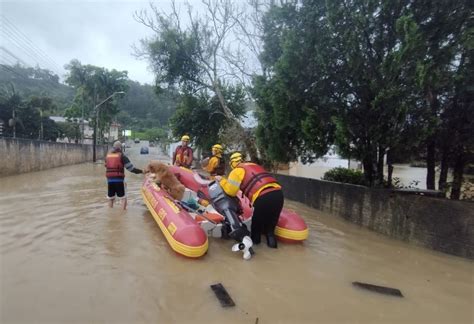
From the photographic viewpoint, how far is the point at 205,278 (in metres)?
4.30

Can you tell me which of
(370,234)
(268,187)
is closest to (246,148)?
(370,234)

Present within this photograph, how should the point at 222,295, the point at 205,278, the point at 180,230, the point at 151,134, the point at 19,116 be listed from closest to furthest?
the point at 222,295 → the point at 205,278 → the point at 180,230 → the point at 19,116 → the point at 151,134

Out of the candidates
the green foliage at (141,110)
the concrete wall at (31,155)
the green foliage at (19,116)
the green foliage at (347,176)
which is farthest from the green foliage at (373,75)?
the green foliage at (141,110)

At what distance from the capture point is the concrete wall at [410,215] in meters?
5.50

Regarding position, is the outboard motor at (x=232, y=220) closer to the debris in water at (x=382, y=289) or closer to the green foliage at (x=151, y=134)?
the debris in water at (x=382, y=289)

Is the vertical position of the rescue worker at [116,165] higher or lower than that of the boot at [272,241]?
higher

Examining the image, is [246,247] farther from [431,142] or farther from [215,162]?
[431,142]

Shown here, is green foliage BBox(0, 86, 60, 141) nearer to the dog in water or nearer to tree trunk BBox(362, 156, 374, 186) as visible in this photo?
the dog in water

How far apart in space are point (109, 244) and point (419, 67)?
17.7ft

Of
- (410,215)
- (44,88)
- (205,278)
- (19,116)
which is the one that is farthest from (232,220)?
(44,88)

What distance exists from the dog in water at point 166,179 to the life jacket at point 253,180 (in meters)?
2.11

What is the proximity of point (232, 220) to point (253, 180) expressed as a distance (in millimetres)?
713

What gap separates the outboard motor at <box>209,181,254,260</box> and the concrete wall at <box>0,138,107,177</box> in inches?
477

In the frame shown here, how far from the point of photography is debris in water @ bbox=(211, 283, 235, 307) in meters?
3.62
